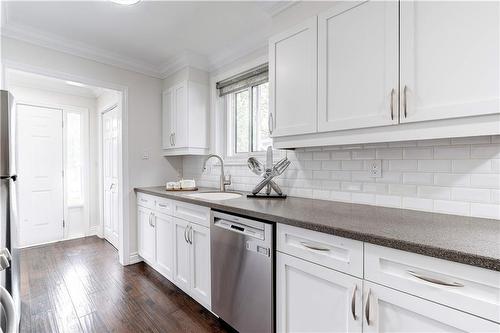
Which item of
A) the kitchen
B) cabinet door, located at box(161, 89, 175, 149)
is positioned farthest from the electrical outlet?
cabinet door, located at box(161, 89, 175, 149)

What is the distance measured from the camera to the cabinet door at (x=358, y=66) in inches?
48.7

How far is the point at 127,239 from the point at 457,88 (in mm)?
3223

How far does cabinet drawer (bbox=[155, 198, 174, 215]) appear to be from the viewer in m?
2.26

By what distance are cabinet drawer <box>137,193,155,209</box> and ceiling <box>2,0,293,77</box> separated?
1538 millimetres

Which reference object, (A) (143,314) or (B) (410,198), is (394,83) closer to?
(B) (410,198)

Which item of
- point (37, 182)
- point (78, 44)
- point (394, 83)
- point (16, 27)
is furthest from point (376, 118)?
point (37, 182)

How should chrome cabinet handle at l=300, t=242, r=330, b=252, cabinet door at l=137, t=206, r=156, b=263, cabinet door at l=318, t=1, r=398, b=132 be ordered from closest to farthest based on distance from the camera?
1. chrome cabinet handle at l=300, t=242, r=330, b=252
2. cabinet door at l=318, t=1, r=398, b=132
3. cabinet door at l=137, t=206, r=156, b=263

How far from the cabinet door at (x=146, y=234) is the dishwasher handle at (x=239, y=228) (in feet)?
4.01

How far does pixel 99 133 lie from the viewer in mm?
3951

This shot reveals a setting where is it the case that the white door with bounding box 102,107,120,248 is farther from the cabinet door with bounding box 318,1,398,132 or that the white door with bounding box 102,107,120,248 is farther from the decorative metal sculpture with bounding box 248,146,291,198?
the cabinet door with bounding box 318,1,398,132

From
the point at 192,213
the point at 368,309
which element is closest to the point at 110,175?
the point at 192,213

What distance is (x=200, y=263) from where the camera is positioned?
1908mm

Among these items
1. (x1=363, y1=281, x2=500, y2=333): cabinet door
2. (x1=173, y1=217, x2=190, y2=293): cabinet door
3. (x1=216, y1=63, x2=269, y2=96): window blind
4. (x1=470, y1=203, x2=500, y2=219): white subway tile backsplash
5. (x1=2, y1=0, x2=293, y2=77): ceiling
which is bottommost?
(x1=173, y1=217, x2=190, y2=293): cabinet door

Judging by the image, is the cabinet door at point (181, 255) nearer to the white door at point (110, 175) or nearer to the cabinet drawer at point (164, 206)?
the cabinet drawer at point (164, 206)
